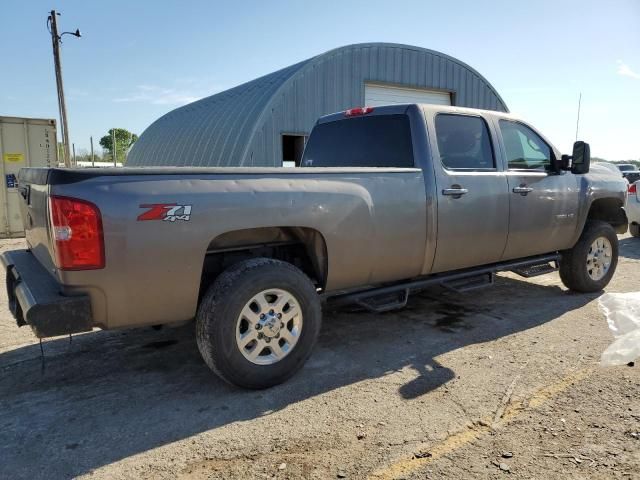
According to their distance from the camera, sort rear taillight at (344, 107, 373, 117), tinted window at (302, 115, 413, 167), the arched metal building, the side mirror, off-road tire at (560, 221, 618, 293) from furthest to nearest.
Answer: the arched metal building, off-road tire at (560, 221, 618, 293), the side mirror, rear taillight at (344, 107, 373, 117), tinted window at (302, 115, 413, 167)

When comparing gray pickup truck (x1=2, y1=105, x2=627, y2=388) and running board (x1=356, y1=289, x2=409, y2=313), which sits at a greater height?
gray pickup truck (x1=2, y1=105, x2=627, y2=388)

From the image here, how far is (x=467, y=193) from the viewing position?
4383 mm

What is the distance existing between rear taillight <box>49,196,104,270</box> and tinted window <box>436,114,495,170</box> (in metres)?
2.84

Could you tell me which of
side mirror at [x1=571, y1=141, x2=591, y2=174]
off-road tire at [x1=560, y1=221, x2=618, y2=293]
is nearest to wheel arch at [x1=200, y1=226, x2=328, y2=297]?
side mirror at [x1=571, y1=141, x2=591, y2=174]

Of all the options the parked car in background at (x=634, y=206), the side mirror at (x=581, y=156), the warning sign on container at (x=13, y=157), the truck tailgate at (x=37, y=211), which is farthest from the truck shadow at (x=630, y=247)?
the warning sign on container at (x=13, y=157)

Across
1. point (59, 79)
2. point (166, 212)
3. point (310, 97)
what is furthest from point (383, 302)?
point (59, 79)

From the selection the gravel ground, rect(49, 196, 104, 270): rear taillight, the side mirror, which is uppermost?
the side mirror

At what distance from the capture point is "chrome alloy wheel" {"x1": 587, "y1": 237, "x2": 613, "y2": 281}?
5906mm

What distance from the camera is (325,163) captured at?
524 centimetres

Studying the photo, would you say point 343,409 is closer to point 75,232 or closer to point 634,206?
point 75,232

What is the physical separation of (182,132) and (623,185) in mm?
14377

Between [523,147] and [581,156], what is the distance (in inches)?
23.6

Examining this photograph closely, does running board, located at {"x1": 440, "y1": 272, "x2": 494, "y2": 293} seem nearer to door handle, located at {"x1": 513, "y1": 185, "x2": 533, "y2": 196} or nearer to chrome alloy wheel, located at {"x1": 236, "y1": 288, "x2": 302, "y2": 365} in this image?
door handle, located at {"x1": 513, "y1": 185, "x2": 533, "y2": 196}

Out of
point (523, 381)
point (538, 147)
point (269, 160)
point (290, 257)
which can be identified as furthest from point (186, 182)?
point (269, 160)
